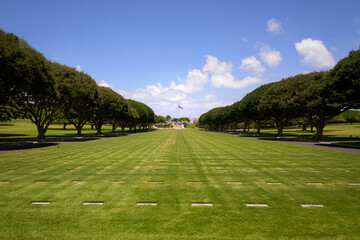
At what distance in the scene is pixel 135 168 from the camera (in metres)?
11.1

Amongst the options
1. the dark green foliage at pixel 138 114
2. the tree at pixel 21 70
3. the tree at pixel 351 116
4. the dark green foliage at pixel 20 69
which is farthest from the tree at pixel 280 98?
the tree at pixel 351 116

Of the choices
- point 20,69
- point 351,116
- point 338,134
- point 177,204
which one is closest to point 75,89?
point 20,69

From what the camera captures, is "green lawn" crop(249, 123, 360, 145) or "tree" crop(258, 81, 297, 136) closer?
"green lawn" crop(249, 123, 360, 145)

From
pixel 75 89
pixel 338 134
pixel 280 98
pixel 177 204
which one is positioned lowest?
pixel 177 204

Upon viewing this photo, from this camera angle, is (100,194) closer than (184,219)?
No

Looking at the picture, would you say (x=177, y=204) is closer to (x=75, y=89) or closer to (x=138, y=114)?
(x=75, y=89)

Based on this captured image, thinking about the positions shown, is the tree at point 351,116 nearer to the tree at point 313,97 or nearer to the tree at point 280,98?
the tree at point 313,97

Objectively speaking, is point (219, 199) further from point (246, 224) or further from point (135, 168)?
point (135, 168)

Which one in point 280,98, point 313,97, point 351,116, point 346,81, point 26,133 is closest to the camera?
point 346,81

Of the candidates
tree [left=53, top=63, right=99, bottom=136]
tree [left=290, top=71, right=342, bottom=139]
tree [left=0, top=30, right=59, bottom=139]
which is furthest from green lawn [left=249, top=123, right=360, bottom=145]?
tree [left=53, top=63, right=99, bottom=136]

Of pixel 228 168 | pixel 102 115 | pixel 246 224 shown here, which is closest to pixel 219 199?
pixel 246 224

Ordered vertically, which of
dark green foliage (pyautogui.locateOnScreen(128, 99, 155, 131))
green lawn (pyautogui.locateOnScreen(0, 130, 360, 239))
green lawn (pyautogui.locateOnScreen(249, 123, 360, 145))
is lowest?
green lawn (pyautogui.locateOnScreen(0, 130, 360, 239))

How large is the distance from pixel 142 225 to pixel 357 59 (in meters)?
31.5

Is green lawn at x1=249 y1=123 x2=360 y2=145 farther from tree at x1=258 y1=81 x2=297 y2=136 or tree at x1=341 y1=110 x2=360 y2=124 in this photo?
tree at x1=341 y1=110 x2=360 y2=124
